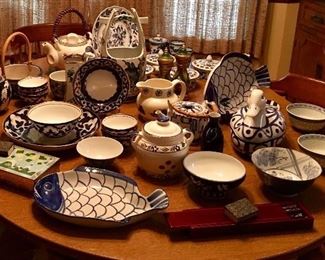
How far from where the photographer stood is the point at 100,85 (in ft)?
5.14

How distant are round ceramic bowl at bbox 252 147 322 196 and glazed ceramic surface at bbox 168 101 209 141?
7.4 inches

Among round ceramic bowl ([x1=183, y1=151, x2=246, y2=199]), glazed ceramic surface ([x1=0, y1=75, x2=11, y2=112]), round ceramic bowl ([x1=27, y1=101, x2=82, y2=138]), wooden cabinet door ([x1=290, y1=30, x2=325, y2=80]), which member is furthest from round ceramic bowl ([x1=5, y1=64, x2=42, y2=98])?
wooden cabinet door ([x1=290, y1=30, x2=325, y2=80])

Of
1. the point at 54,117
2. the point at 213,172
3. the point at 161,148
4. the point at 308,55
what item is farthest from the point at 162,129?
the point at 308,55

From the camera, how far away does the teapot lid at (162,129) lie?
47.8 inches

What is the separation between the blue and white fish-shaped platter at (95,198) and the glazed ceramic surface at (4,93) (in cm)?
48

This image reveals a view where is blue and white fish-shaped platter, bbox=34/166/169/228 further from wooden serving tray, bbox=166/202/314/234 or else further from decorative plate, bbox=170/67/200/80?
decorative plate, bbox=170/67/200/80

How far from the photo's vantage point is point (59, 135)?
4.35 feet

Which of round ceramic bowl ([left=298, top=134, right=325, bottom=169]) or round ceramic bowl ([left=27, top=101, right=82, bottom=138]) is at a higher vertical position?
round ceramic bowl ([left=27, top=101, right=82, bottom=138])

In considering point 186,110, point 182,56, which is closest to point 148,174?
point 186,110

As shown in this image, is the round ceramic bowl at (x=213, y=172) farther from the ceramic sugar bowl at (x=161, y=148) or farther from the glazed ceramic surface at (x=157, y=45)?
→ the glazed ceramic surface at (x=157, y=45)

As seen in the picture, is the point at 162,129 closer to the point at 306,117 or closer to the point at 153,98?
the point at 153,98

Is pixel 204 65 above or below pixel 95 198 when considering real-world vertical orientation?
above

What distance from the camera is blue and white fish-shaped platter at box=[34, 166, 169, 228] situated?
1.04 meters

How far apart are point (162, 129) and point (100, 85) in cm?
42
